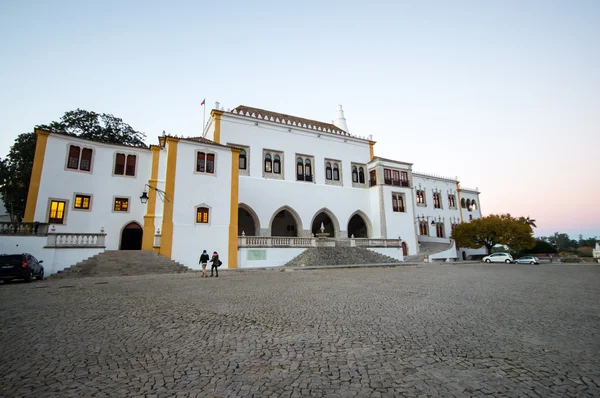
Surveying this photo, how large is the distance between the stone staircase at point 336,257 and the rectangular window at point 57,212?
15.8m

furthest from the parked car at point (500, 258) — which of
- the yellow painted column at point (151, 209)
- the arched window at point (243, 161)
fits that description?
the yellow painted column at point (151, 209)

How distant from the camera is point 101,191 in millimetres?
21547

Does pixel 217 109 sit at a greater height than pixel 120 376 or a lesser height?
greater

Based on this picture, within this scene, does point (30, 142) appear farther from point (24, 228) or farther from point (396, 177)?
point (396, 177)

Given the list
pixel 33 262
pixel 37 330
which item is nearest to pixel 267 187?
pixel 33 262

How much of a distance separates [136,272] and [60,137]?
11.7 metres

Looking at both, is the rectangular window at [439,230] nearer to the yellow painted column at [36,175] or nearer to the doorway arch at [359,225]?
the doorway arch at [359,225]

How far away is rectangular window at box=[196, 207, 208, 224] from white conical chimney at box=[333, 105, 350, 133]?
2513 centimetres

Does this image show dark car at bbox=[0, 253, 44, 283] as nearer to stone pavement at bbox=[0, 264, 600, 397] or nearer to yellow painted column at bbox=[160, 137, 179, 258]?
yellow painted column at bbox=[160, 137, 179, 258]

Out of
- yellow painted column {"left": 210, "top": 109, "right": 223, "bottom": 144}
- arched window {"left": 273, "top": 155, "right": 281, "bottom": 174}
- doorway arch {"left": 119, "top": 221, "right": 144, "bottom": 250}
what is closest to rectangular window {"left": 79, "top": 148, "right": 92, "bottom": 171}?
doorway arch {"left": 119, "top": 221, "right": 144, "bottom": 250}

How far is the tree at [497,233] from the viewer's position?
119ft

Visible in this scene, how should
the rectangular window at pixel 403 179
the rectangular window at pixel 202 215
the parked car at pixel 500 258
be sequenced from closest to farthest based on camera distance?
the rectangular window at pixel 202 215, the parked car at pixel 500 258, the rectangular window at pixel 403 179

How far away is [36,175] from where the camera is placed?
1958 cm

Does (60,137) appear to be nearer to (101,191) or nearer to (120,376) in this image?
(101,191)
